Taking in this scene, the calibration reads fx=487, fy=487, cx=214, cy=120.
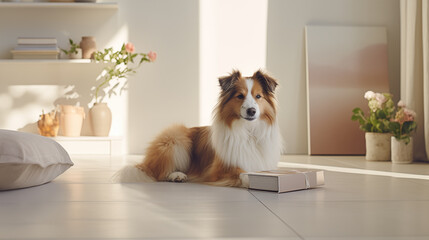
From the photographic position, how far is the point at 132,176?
2.50 metres

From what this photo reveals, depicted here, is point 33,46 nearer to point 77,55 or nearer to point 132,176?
point 77,55

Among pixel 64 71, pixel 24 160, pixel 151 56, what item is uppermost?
pixel 151 56

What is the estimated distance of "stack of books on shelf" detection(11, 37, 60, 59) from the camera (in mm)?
4254

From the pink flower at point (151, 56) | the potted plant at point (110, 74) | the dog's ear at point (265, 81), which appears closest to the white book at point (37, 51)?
the potted plant at point (110, 74)

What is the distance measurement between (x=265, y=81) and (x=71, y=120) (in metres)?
2.43

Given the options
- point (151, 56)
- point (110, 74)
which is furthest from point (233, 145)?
point (110, 74)

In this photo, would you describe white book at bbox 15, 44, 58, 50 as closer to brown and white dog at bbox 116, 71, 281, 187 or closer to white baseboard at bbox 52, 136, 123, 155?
white baseboard at bbox 52, 136, 123, 155

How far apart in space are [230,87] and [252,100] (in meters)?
0.13

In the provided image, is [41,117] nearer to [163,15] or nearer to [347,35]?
[163,15]

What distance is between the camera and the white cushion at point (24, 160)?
2.02 metres

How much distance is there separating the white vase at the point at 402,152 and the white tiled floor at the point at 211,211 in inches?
44.0

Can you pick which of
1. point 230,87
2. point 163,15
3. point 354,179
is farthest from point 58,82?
point 354,179

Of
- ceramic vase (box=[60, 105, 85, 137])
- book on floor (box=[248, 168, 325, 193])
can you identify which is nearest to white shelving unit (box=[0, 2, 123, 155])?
ceramic vase (box=[60, 105, 85, 137])

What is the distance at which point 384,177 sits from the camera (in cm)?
267
